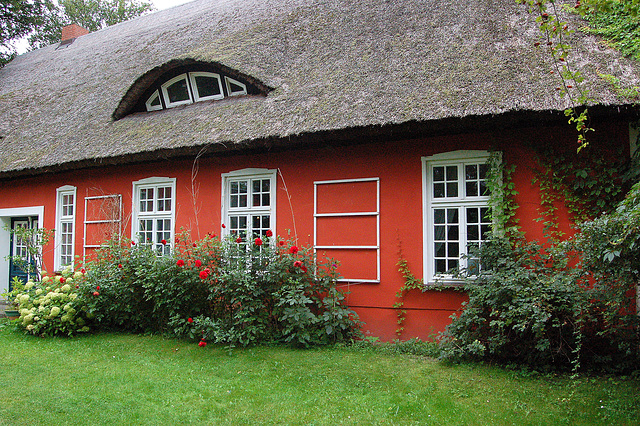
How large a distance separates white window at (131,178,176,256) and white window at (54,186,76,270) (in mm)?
1922

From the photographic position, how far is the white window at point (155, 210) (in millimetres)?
8328

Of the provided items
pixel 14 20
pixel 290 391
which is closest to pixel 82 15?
pixel 14 20

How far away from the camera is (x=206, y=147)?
708cm

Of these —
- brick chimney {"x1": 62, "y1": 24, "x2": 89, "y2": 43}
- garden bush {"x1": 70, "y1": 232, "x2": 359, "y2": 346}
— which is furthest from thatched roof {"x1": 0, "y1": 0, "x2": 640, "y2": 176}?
brick chimney {"x1": 62, "y1": 24, "x2": 89, "y2": 43}

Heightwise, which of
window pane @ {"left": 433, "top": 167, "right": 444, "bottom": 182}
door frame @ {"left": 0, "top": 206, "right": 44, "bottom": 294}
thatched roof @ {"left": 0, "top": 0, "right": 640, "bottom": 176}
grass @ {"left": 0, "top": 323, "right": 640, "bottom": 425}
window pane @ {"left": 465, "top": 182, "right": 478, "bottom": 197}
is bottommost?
grass @ {"left": 0, "top": 323, "right": 640, "bottom": 425}

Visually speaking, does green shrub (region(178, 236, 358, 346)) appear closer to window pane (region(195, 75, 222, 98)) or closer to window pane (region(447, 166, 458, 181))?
window pane (region(447, 166, 458, 181))

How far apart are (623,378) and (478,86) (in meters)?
3.40

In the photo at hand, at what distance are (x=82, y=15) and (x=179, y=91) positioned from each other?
68.6 ft

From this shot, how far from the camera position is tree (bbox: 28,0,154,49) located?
24688mm

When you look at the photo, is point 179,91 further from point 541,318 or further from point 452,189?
point 541,318

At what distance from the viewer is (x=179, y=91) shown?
8.98m

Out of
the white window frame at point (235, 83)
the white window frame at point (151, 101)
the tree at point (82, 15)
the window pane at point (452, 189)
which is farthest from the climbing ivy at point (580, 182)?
the tree at point (82, 15)

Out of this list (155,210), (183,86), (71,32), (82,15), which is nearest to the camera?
(155,210)

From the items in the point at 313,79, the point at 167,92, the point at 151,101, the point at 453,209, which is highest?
the point at 167,92
